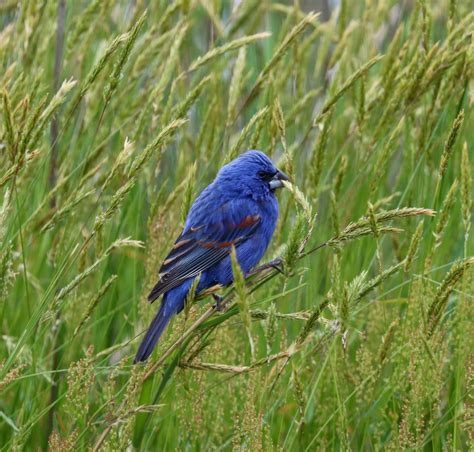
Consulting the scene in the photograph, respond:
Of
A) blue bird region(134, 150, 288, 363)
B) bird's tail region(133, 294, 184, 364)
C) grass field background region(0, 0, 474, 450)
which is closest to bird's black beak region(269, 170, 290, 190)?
blue bird region(134, 150, 288, 363)

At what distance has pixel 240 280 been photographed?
1825 mm

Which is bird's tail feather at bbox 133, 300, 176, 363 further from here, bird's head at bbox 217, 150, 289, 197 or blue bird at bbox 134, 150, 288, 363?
bird's head at bbox 217, 150, 289, 197

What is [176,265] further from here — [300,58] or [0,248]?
[300,58]

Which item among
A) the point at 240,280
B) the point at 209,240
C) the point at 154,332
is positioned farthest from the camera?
the point at 209,240

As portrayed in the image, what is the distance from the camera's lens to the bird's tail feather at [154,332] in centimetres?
248

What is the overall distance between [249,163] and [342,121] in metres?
0.85

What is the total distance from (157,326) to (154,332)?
2.1 inches

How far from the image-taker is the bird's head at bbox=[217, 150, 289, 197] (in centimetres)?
349

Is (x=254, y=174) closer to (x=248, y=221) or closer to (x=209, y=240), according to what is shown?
(x=248, y=221)

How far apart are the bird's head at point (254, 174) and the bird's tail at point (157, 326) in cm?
76

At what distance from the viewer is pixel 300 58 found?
12.8 feet

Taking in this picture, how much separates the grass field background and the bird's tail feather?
0.13ft

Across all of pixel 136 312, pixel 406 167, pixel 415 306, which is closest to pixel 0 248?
pixel 136 312

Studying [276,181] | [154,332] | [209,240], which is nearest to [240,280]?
[154,332]
